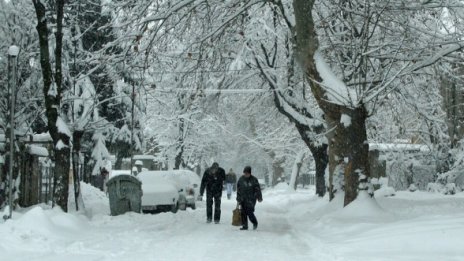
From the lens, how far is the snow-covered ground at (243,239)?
9.20 metres

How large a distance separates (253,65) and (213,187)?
829cm

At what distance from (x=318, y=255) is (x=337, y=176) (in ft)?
26.1

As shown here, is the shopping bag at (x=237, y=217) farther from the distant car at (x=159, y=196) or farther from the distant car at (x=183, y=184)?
the distant car at (x=183, y=184)

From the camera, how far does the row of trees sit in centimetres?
1491

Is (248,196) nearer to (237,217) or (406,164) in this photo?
(237,217)

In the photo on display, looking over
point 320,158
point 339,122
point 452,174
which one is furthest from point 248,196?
point 452,174

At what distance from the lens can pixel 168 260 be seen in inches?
353

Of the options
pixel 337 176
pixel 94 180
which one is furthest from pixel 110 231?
pixel 94 180

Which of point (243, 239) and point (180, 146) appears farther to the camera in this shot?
point (180, 146)

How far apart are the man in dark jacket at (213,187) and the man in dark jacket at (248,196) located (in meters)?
1.49

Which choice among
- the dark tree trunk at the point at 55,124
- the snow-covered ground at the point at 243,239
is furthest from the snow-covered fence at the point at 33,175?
the snow-covered ground at the point at 243,239

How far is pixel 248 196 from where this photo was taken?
608 inches

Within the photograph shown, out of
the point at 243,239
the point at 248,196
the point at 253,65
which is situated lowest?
the point at 243,239

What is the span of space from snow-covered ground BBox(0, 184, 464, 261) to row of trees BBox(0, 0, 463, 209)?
6.14 feet
